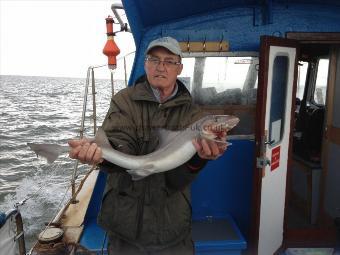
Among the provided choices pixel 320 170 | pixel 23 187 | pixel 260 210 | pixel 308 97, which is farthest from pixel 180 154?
pixel 23 187

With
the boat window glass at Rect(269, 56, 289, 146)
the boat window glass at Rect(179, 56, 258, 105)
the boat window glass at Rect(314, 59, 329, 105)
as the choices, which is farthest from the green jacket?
the boat window glass at Rect(314, 59, 329, 105)

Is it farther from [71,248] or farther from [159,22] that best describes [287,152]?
[71,248]

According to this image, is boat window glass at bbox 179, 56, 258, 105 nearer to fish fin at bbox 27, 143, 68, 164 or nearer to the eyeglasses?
the eyeglasses

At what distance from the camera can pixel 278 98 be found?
5.09m

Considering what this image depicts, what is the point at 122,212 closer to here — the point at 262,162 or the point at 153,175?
the point at 153,175

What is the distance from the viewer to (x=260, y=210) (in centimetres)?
493

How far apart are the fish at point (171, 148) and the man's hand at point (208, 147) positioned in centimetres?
3

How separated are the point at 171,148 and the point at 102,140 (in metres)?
0.56

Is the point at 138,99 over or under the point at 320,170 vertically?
over

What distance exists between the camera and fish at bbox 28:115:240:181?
2861 millimetres

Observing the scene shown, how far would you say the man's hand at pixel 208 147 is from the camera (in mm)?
2863

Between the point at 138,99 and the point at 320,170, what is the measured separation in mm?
4599

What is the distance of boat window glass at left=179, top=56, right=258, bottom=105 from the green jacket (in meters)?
2.24

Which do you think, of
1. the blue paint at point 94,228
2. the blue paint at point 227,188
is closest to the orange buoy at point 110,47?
the blue paint at point 94,228
